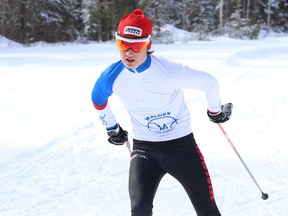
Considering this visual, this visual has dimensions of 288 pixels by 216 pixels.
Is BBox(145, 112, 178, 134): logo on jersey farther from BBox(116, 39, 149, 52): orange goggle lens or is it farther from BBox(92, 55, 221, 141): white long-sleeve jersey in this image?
BBox(116, 39, 149, 52): orange goggle lens

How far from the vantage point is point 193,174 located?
279 centimetres

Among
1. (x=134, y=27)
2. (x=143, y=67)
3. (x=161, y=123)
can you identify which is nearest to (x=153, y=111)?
(x=161, y=123)

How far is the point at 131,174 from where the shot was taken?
113 inches

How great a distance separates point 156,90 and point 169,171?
0.54 metres

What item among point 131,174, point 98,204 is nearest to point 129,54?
point 131,174

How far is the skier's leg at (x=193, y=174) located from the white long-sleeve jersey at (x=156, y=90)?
106 mm

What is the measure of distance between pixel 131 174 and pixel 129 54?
2.61ft

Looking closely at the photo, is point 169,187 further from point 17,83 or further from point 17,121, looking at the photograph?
point 17,83

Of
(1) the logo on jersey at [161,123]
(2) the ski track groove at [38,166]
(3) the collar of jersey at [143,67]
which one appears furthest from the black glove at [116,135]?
(2) the ski track groove at [38,166]

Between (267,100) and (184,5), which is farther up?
(267,100)

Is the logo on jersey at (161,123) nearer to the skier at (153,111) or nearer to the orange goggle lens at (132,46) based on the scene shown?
the skier at (153,111)

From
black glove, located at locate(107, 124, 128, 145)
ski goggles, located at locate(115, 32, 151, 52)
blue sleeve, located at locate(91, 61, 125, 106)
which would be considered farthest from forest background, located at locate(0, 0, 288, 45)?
ski goggles, located at locate(115, 32, 151, 52)

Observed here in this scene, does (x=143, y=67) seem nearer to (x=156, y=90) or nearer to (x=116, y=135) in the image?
(x=156, y=90)

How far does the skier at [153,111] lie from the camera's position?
271 cm
